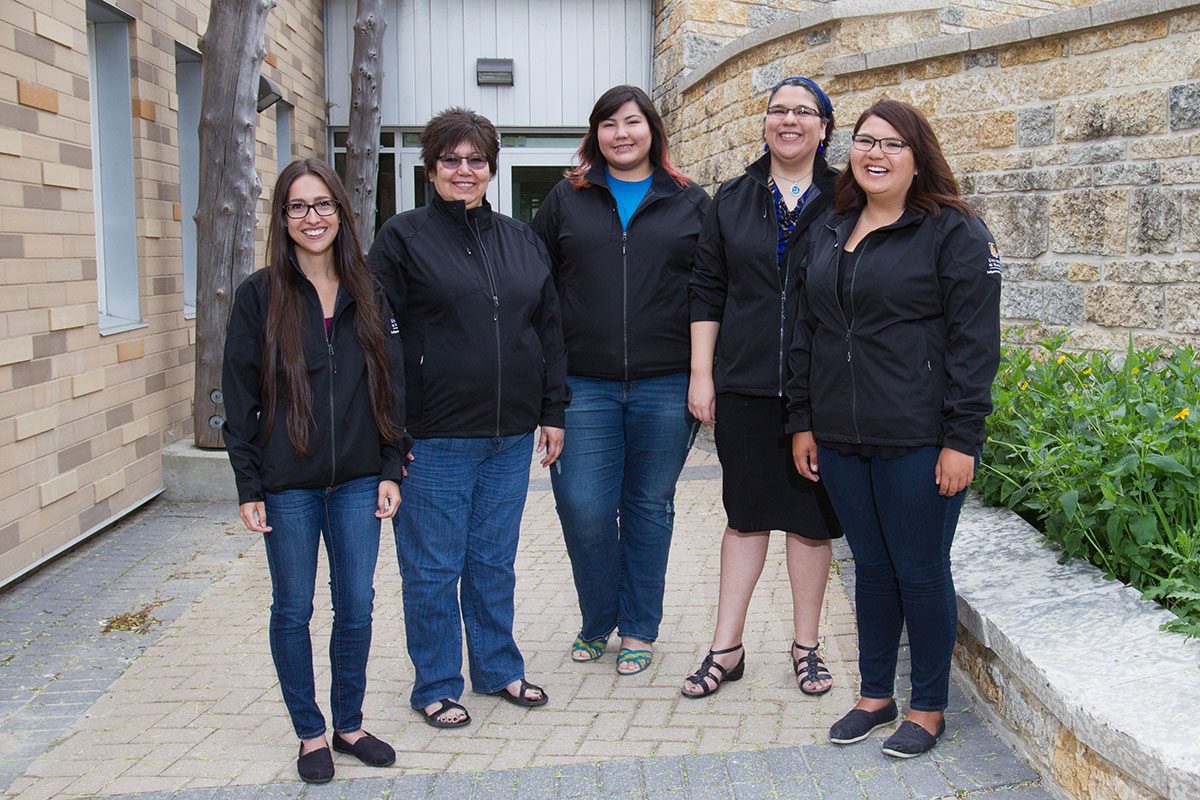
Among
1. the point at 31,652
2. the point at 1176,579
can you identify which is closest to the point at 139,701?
the point at 31,652

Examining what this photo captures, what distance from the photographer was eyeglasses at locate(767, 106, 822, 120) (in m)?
3.71

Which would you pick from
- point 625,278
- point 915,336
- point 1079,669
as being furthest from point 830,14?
point 1079,669

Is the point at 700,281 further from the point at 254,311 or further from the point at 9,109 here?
the point at 9,109

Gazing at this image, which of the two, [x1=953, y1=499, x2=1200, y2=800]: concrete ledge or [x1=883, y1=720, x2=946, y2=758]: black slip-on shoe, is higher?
[x1=953, y1=499, x2=1200, y2=800]: concrete ledge

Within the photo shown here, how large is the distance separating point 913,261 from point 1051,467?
1.08 m

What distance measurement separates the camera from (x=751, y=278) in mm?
3812

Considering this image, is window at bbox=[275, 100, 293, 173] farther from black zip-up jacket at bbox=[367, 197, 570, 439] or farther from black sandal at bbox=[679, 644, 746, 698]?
black sandal at bbox=[679, 644, 746, 698]

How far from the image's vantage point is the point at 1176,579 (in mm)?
3293

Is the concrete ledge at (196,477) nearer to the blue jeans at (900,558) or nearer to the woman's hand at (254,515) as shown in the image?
the woman's hand at (254,515)

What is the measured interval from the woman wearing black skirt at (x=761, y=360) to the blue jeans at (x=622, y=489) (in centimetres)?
18

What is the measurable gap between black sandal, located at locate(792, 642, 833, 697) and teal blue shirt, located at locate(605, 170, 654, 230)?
1577 mm

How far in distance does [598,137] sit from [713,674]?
6.09 feet

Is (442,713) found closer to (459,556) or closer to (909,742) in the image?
(459,556)

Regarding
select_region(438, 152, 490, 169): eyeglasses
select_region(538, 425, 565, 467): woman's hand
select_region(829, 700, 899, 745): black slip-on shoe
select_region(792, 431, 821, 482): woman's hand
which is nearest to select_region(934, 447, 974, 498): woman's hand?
select_region(792, 431, 821, 482): woman's hand
